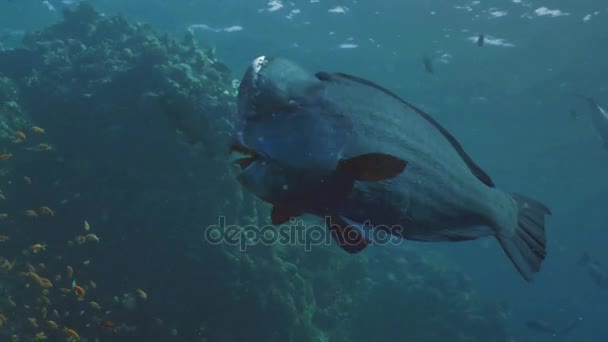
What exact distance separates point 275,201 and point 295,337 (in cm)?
1066

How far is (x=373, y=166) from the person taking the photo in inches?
Answer: 39.7

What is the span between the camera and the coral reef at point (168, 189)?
32.4ft

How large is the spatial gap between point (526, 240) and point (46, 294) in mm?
10096

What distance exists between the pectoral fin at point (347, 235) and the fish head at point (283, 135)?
0.10 m

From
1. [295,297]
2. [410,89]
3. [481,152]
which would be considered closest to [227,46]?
[410,89]

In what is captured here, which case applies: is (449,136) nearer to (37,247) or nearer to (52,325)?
(52,325)

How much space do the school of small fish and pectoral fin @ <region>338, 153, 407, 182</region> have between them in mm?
8133

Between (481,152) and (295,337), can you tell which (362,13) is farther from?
(481,152)

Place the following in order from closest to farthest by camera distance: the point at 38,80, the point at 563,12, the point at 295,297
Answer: the point at 295,297 → the point at 38,80 → the point at 563,12

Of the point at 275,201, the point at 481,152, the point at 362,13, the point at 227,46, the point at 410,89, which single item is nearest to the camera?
the point at 275,201

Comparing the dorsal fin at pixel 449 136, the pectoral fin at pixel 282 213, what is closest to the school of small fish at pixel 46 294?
the pectoral fin at pixel 282 213

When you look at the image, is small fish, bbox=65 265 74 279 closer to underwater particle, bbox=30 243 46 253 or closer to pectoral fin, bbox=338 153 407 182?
underwater particle, bbox=30 243 46 253

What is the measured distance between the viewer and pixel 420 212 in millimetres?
1126

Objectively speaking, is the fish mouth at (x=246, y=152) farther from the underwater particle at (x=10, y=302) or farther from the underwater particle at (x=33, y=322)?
the underwater particle at (x=10, y=302)
